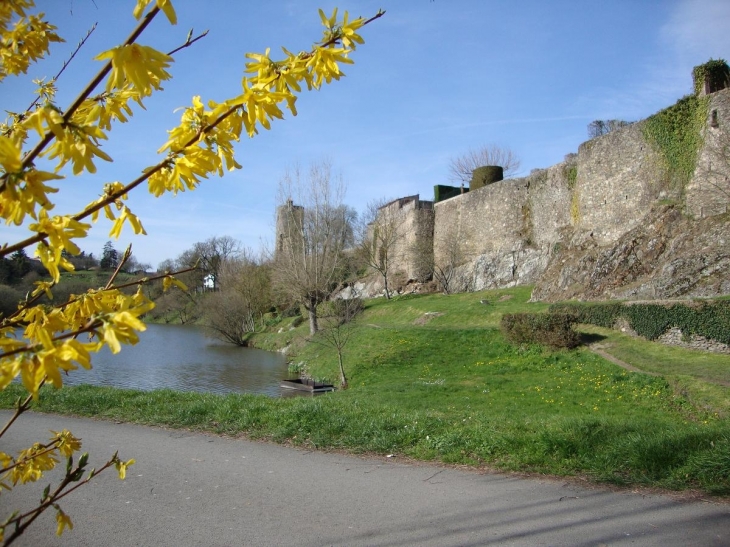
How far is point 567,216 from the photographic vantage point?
91.5 ft

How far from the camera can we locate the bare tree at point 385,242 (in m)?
39.8

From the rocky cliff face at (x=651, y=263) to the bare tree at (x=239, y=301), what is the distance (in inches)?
826

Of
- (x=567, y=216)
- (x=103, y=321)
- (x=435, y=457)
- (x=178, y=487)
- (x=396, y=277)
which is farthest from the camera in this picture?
(x=396, y=277)

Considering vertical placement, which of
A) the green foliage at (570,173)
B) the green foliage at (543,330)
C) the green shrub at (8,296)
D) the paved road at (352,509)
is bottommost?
the paved road at (352,509)

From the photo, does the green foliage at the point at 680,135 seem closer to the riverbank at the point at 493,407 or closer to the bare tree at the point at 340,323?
the riverbank at the point at 493,407

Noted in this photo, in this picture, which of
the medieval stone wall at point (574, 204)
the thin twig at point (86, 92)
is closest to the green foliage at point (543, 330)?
the medieval stone wall at point (574, 204)

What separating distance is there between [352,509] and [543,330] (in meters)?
13.8

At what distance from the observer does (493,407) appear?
11.6 m

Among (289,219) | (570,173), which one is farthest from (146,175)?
(289,219)

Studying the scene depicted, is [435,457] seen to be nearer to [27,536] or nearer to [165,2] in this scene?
[27,536]

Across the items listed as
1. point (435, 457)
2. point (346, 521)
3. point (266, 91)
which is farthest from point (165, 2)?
point (435, 457)

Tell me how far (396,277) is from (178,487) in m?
35.9

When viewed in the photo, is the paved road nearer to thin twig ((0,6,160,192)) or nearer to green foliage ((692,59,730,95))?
thin twig ((0,6,160,192))

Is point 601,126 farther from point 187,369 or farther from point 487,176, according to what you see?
point 187,369
